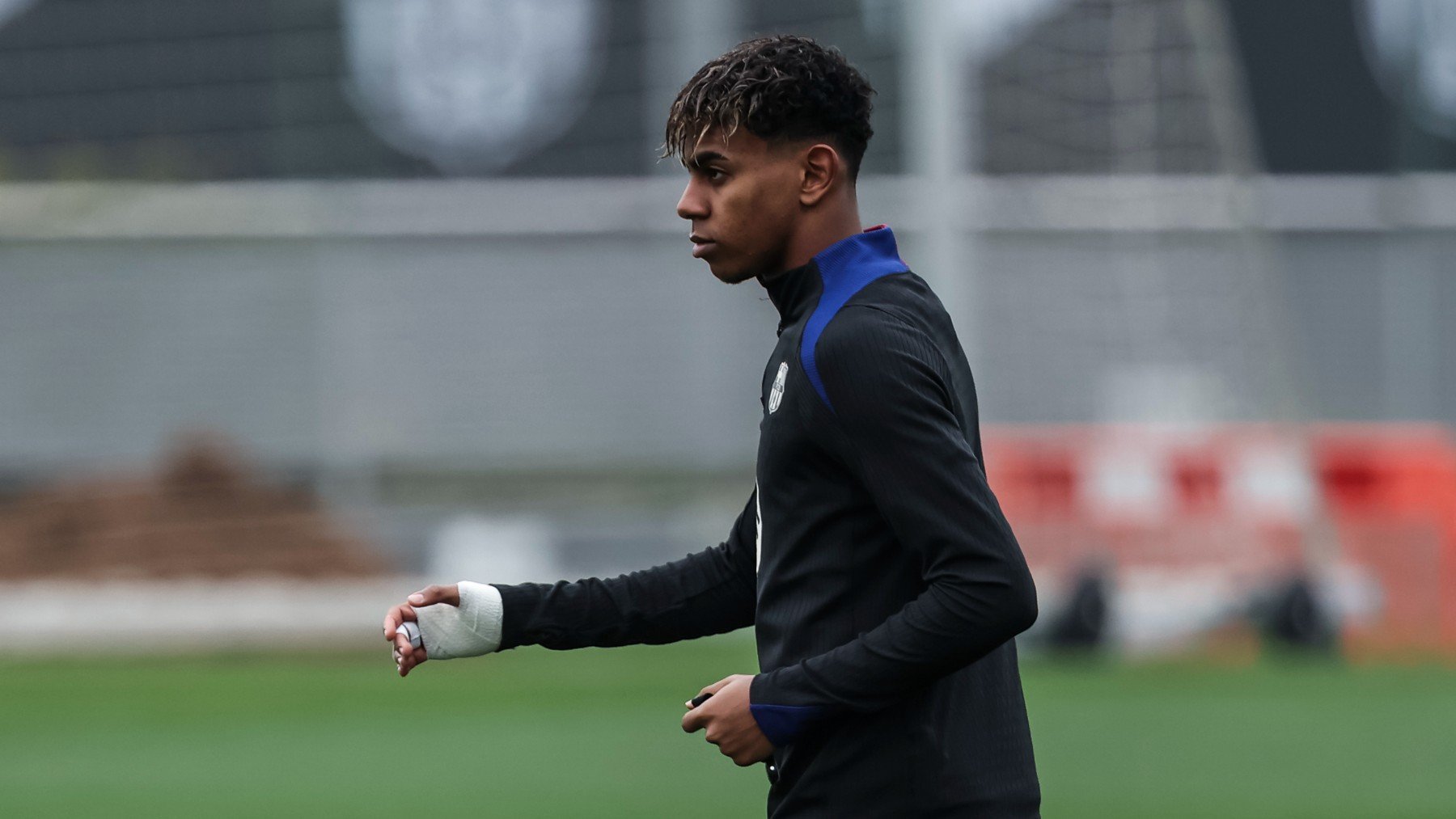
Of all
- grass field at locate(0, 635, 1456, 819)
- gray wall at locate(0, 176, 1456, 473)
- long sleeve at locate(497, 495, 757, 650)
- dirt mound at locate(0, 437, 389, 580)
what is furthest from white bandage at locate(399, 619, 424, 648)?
dirt mound at locate(0, 437, 389, 580)

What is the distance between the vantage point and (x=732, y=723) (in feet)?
6.82

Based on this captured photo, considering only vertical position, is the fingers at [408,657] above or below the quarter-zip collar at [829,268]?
below

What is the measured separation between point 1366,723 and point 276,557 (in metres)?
7.24

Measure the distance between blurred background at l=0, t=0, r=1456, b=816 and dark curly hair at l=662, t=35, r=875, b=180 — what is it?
17.3ft

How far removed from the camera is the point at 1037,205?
1399 centimetres

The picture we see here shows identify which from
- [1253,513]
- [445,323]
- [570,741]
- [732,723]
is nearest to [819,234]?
[732,723]

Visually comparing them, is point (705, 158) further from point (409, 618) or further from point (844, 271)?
point (409, 618)

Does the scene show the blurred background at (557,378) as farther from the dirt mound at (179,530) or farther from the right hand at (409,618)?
the right hand at (409,618)

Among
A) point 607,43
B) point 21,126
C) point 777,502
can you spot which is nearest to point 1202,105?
point 607,43

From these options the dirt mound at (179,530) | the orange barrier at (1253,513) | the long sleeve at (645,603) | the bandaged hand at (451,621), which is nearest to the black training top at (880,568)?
the long sleeve at (645,603)

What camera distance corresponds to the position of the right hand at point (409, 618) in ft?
7.92

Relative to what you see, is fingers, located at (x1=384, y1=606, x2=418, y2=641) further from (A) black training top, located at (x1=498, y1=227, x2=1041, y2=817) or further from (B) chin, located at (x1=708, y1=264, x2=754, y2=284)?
(B) chin, located at (x1=708, y1=264, x2=754, y2=284)

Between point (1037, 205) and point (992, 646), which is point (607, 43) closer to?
point (1037, 205)

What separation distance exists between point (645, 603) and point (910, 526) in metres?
0.65
